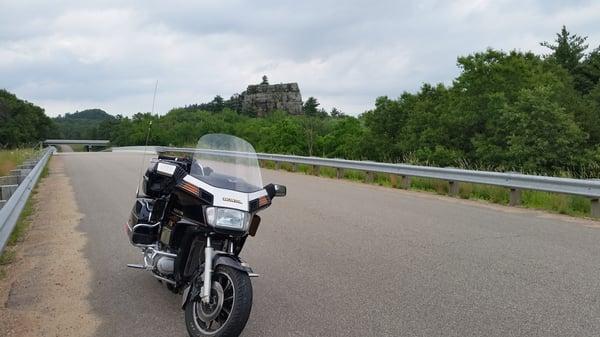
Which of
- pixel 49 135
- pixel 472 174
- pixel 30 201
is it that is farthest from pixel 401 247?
pixel 49 135

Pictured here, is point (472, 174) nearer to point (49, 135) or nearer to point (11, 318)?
point (11, 318)

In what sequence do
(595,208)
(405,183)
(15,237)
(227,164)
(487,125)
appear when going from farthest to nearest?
(487,125)
(405,183)
(595,208)
(15,237)
(227,164)

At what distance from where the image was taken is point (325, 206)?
11102 mm

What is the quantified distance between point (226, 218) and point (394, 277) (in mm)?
2299

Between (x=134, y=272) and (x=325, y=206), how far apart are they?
5357mm

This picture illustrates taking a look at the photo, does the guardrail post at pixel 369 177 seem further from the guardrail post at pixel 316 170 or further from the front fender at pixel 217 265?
the front fender at pixel 217 265

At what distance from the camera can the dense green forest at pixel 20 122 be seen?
296ft

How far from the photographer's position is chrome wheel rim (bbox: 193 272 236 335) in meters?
4.09

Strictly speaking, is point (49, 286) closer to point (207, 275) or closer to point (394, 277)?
point (207, 275)

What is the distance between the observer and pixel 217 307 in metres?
4.09

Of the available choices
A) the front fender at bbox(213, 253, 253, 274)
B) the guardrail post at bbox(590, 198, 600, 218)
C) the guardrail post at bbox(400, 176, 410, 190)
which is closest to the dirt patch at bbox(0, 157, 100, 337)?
the front fender at bbox(213, 253, 253, 274)

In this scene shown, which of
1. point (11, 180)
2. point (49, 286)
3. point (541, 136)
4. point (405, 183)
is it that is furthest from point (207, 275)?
point (541, 136)

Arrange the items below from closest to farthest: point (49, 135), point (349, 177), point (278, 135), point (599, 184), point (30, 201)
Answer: point (599, 184) < point (30, 201) < point (349, 177) < point (278, 135) < point (49, 135)

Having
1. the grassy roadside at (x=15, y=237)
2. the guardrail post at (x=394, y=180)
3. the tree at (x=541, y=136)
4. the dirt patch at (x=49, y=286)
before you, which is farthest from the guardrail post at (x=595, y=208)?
the tree at (x=541, y=136)
